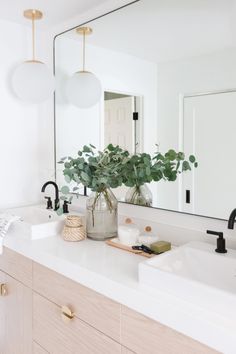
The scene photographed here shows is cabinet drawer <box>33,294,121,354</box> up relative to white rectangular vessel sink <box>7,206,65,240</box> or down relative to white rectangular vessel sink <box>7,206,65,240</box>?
down

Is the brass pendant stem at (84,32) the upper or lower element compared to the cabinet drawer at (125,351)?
upper

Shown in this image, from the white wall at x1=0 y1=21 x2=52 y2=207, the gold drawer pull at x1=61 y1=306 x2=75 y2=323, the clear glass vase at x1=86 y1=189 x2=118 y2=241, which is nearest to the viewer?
the gold drawer pull at x1=61 y1=306 x2=75 y2=323

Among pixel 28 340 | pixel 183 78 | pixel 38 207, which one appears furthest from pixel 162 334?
pixel 38 207

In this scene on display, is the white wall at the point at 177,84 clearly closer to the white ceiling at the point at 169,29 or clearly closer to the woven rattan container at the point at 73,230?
the white ceiling at the point at 169,29

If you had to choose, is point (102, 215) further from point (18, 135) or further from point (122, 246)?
point (18, 135)

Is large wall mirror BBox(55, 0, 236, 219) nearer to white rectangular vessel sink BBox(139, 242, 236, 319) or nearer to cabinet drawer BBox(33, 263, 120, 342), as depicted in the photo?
white rectangular vessel sink BBox(139, 242, 236, 319)

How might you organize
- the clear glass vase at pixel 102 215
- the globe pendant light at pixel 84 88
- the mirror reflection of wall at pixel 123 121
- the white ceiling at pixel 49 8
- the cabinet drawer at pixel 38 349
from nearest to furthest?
the cabinet drawer at pixel 38 349 < the clear glass vase at pixel 102 215 < the mirror reflection of wall at pixel 123 121 < the white ceiling at pixel 49 8 < the globe pendant light at pixel 84 88

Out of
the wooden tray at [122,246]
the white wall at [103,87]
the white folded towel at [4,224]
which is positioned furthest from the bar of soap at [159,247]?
the white folded towel at [4,224]

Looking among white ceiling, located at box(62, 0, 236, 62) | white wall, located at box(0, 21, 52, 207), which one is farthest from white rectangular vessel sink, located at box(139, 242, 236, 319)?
white wall, located at box(0, 21, 52, 207)

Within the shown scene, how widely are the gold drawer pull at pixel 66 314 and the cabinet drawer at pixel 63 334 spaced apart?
1 centimetres

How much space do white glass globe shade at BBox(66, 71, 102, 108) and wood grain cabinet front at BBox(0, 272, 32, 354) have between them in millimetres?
1144

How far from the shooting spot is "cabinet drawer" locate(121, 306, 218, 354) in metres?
0.93

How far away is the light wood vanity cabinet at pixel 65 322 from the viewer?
3.39ft

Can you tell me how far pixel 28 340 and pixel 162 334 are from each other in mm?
899
